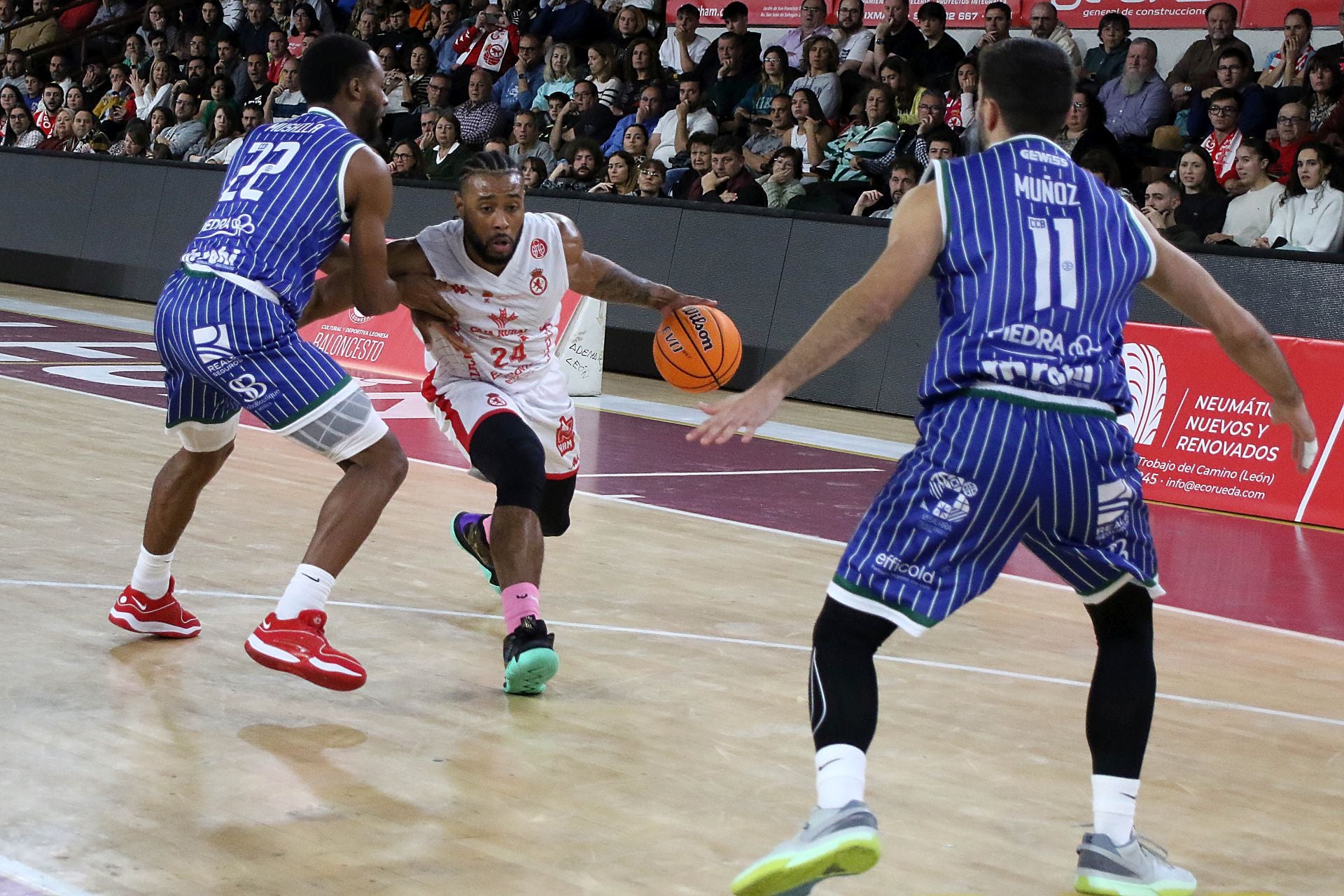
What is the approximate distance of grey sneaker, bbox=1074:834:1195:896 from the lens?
10.6ft

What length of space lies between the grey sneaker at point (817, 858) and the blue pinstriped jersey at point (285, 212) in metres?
2.41

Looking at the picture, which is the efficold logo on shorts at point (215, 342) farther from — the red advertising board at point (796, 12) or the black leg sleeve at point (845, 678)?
the red advertising board at point (796, 12)

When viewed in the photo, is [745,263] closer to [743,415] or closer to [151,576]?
[151,576]

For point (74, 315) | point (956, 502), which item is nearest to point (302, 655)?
point (956, 502)

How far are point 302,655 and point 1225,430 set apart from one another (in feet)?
22.2

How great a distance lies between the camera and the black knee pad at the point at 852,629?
10.3 ft

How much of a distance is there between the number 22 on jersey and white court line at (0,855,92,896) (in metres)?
2.09

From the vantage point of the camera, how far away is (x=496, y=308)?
5234mm

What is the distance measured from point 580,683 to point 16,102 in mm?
19125

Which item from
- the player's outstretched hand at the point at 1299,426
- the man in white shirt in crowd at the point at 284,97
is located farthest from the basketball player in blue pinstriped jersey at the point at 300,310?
the man in white shirt in crowd at the point at 284,97

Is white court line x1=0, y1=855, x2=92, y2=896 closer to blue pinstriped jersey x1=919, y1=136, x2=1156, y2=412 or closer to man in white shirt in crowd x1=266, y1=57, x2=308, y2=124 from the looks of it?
blue pinstriped jersey x1=919, y1=136, x2=1156, y2=412

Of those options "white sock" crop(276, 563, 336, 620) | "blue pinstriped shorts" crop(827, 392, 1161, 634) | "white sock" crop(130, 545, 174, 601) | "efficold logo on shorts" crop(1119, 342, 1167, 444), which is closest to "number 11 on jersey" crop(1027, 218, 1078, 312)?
"blue pinstriped shorts" crop(827, 392, 1161, 634)

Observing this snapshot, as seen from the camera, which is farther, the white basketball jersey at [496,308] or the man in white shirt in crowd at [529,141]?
the man in white shirt in crowd at [529,141]

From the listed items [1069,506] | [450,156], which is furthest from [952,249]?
[450,156]
